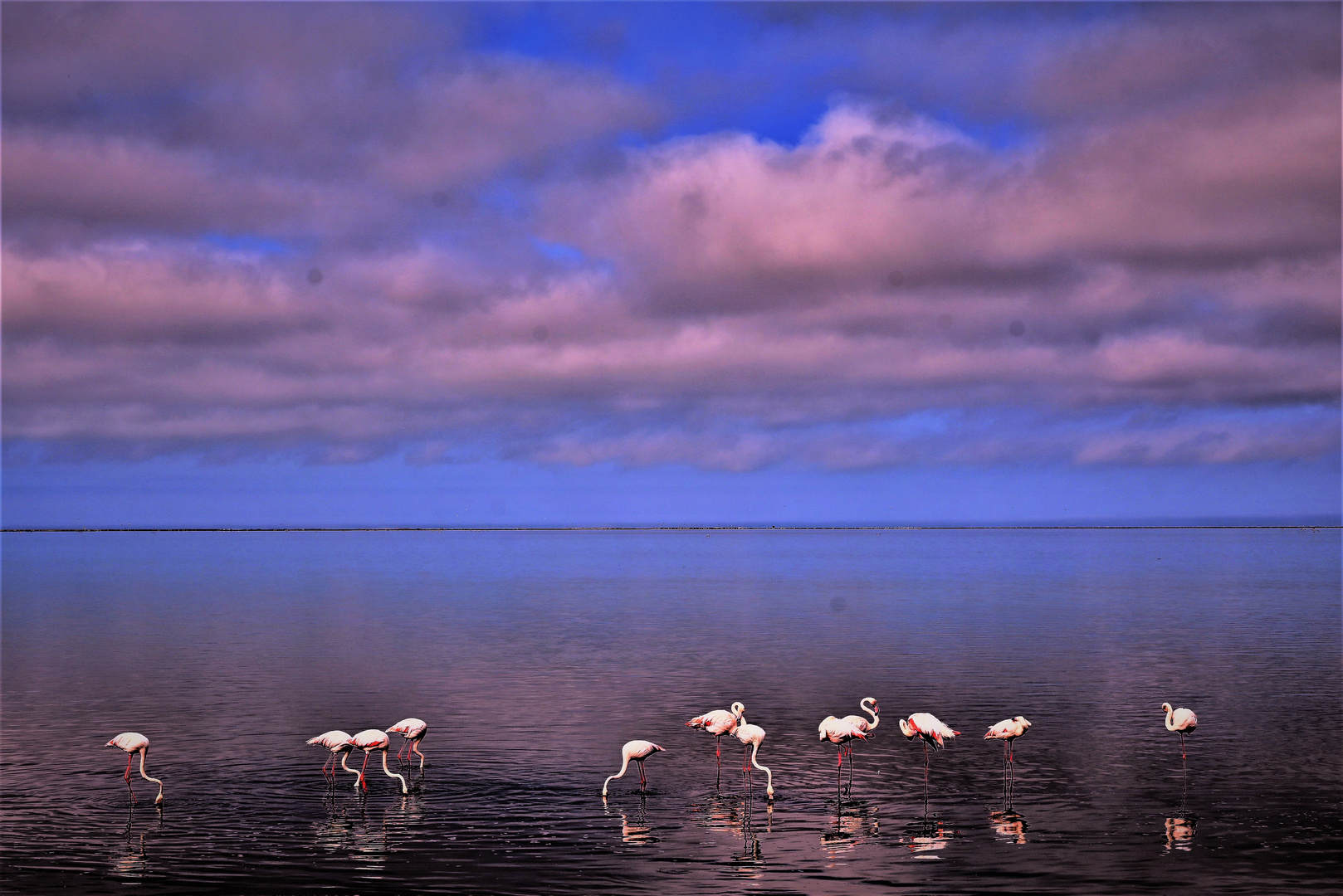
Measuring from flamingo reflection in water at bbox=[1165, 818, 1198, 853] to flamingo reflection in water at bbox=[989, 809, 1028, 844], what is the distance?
8.91ft

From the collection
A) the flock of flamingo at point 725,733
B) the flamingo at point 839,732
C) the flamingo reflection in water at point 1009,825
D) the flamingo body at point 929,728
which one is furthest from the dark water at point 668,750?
the flamingo body at point 929,728

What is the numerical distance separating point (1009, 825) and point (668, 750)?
1105 centimetres

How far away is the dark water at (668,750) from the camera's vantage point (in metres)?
23.1

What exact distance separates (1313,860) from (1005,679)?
25.3m

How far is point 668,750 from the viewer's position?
34.5 m

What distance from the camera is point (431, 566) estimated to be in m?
159

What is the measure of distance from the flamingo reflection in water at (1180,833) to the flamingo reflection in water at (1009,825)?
2.72 m

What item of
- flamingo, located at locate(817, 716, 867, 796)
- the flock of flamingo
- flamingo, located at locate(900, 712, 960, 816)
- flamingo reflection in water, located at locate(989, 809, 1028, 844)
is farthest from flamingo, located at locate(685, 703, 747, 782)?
flamingo reflection in water, located at locate(989, 809, 1028, 844)

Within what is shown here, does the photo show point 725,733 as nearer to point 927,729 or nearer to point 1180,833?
point 927,729

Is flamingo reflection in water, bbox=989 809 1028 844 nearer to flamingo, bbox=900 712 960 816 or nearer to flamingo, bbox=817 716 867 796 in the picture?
flamingo, bbox=900 712 960 816

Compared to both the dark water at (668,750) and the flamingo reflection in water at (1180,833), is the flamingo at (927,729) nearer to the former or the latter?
the dark water at (668,750)

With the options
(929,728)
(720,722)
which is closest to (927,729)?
(929,728)

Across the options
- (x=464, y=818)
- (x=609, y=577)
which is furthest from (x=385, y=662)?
(x=609, y=577)

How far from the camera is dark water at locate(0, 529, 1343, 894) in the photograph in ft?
Result: 75.9
